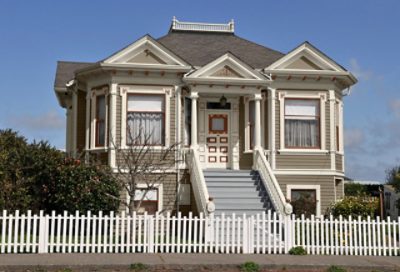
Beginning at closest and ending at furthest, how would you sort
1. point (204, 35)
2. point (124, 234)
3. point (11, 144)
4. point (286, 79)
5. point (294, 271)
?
point (294, 271) < point (124, 234) < point (11, 144) < point (286, 79) < point (204, 35)

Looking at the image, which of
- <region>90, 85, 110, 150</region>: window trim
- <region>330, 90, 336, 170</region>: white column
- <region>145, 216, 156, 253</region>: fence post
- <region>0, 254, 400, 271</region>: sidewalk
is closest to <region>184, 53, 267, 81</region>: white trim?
<region>330, 90, 336, 170</region>: white column

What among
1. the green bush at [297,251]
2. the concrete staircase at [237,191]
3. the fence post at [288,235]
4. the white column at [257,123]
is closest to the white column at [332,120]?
the white column at [257,123]

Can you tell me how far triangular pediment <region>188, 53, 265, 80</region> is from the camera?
20.2m

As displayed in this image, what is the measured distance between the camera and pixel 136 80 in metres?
20.3

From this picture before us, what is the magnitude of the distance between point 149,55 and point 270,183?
20.7ft

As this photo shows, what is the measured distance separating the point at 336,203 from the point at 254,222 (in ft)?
22.8

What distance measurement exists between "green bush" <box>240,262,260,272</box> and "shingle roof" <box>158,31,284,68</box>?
10808 mm

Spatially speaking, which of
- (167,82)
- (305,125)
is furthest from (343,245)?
(167,82)

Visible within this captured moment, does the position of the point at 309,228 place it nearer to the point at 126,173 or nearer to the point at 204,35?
the point at 126,173

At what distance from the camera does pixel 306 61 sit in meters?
21.3

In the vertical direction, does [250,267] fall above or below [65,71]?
below

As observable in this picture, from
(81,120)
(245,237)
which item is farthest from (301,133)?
(81,120)

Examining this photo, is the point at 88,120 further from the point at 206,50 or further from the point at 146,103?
the point at 206,50

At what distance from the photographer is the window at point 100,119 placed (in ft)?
68.5
